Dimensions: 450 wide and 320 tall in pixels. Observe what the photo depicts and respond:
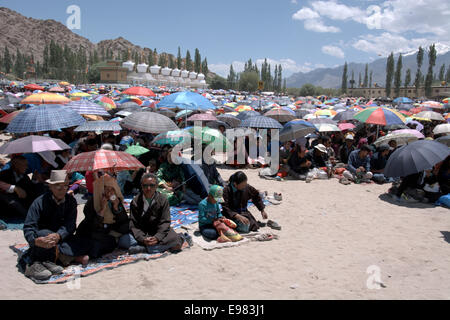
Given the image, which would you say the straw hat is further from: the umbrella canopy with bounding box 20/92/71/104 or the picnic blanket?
the umbrella canopy with bounding box 20/92/71/104

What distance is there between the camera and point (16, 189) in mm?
4543

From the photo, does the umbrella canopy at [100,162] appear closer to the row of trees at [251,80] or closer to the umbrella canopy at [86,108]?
the umbrella canopy at [86,108]

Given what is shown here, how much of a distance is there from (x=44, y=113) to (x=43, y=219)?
3316mm

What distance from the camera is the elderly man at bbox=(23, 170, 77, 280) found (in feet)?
10.5

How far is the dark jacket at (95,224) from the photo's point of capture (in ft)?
12.0

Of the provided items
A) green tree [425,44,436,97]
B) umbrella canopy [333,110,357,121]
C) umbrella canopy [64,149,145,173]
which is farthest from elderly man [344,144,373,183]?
green tree [425,44,436,97]

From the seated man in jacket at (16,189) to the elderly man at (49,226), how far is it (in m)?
1.55

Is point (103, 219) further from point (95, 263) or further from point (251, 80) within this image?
point (251, 80)

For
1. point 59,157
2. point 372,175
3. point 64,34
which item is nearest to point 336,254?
point 372,175

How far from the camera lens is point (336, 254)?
4016 millimetres

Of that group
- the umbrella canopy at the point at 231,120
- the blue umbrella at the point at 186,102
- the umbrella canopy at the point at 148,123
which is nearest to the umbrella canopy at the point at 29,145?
the umbrella canopy at the point at 148,123

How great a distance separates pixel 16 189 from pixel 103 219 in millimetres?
1799

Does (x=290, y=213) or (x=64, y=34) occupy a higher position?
(x=64, y=34)
